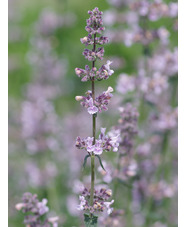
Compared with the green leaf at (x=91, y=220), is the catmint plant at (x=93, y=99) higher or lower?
higher

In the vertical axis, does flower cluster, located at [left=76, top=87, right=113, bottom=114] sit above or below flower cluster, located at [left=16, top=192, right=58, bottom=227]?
above

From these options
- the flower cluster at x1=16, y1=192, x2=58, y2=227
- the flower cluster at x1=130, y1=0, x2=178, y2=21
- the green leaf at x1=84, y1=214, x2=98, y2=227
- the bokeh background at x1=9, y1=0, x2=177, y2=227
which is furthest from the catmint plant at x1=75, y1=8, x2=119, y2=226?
the flower cluster at x1=130, y1=0, x2=178, y2=21

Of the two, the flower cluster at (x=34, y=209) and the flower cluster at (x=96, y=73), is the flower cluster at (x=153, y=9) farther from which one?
the flower cluster at (x=34, y=209)

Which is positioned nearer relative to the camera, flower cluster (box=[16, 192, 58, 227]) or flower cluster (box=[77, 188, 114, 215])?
flower cluster (box=[77, 188, 114, 215])

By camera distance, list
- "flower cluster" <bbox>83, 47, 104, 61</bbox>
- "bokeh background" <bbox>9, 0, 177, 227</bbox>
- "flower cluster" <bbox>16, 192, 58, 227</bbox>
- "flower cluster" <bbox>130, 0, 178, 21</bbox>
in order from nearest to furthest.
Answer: "flower cluster" <bbox>83, 47, 104, 61</bbox>
"flower cluster" <bbox>16, 192, 58, 227</bbox>
"flower cluster" <bbox>130, 0, 178, 21</bbox>
"bokeh background" <bbox>9, 0, 177, 227</bbox>

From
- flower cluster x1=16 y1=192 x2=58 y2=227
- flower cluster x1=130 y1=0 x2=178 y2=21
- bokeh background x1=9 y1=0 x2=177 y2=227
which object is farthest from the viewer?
bokeh background x1=9 y1=0 x2=177 y2=227

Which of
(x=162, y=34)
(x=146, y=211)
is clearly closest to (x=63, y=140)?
(x=146, y=211)

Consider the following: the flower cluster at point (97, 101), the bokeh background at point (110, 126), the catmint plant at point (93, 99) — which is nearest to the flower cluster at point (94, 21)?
the catmint plant at point (93, 99)

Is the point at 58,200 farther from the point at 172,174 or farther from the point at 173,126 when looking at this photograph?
the point at 173,126

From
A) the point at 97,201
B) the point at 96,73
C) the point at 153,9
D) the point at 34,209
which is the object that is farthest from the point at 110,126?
the point at 96,73

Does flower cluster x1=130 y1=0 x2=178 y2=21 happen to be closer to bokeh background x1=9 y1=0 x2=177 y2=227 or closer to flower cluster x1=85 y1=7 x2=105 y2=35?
bokeh background x1=9 y1=0 x2=177 y2=227
